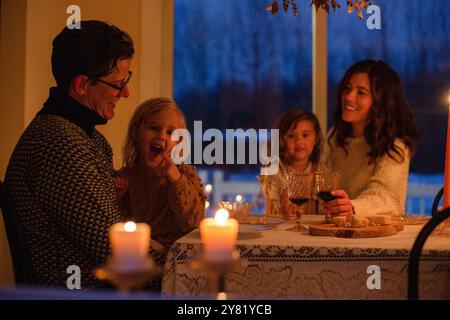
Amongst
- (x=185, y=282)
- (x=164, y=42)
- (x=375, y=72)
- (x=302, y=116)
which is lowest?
(x=185, y=282)

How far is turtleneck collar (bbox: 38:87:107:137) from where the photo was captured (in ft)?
4.76

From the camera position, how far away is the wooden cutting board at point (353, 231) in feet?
4.67

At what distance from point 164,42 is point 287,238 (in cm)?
215

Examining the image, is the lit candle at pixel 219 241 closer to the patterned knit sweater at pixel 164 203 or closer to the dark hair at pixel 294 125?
the patterned knit sweater at pixel 164 203

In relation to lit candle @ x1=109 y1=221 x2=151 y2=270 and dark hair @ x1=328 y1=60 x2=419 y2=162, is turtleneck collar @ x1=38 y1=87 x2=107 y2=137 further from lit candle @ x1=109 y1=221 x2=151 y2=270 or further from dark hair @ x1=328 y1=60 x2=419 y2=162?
dark hair @ x1=328 y1=60 x2=419 y2=162

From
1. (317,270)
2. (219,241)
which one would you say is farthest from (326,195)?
(219,241)

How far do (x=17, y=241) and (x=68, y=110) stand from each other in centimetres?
40

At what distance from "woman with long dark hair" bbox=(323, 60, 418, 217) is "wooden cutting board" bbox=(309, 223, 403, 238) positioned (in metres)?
0.72

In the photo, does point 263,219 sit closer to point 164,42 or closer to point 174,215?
point 174,215

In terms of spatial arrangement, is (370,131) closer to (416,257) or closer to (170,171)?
(170,171)

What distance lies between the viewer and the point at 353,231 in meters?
1.42

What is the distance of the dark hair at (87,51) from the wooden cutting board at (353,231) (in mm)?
768
